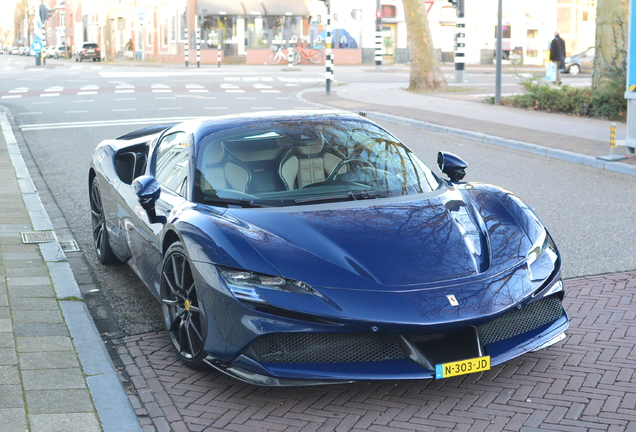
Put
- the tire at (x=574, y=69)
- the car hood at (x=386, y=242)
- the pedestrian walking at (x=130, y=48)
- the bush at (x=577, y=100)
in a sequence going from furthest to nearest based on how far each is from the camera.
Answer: the pedestrian walking at (x=130, y=48) < the tire at (x=574, y=69) < the bush at (x=577, y=100) < the car hood at (x=386, y=242)

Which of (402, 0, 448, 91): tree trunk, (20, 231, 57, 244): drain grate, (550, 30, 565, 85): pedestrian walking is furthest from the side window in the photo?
(550, 30, 565, 85): pedestrian walking

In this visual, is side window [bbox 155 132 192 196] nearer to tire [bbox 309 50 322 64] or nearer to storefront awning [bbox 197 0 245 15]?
tire [bbox 309 50 322 64]

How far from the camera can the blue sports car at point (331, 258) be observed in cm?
370

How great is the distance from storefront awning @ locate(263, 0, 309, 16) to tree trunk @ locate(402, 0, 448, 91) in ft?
101

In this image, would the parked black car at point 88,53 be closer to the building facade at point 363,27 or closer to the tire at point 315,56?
the building facade at point 363,27

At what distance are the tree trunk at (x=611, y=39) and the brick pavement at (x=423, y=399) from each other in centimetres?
1418

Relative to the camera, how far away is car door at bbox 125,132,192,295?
490 centimetres

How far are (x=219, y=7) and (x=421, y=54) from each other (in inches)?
1277

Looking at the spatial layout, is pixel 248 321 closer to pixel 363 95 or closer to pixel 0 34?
pixel 363 95

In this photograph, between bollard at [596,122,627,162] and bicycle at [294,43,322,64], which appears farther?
bicycle at [294,43,322,64]

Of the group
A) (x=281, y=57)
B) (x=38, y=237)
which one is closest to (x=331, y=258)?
(x=38, y=237)

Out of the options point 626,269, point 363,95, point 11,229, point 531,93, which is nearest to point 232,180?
point 626,269

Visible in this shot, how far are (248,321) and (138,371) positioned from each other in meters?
0.97

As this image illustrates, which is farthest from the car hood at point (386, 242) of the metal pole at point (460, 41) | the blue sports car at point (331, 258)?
the metal pole at point (460, 41)
